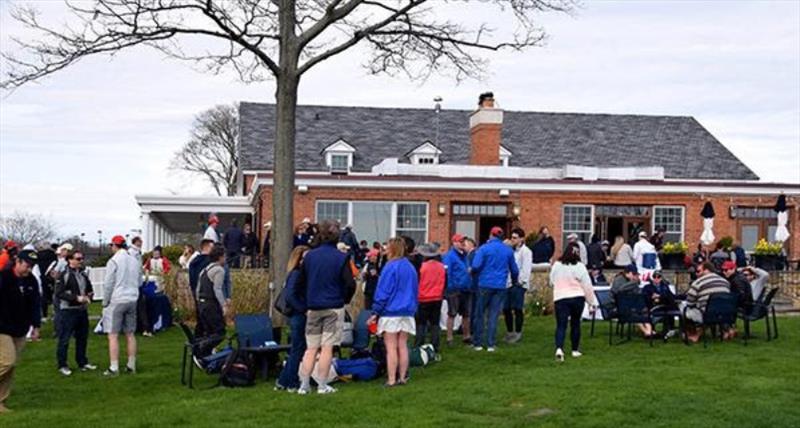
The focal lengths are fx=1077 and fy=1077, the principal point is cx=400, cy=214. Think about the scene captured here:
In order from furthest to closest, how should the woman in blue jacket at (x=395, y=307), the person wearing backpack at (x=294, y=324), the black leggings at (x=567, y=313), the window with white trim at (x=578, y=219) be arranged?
the window with white trim at (x=578, y=219) → the black leggings at (x=567, y=313) → the woman in blue jacket at (x=395, y=307) → the person wearing backpack at (x=294, y=324)

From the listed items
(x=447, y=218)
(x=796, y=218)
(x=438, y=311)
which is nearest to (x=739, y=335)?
(x=438, y=311)

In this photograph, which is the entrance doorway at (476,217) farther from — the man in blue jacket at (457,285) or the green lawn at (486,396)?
the green lawn at (486,396)

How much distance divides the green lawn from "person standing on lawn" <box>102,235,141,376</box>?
66 centimetres

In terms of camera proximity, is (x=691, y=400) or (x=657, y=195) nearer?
(x=691, y=400)

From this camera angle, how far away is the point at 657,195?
33719 millimetres

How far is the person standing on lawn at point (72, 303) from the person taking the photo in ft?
44.9

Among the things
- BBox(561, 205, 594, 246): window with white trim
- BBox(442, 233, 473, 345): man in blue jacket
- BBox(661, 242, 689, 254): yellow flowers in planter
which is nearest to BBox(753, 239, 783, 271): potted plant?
BBox(661, 242, 689, 254): yellow flowers in planter

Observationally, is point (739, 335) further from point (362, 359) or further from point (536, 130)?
point (536, 130)

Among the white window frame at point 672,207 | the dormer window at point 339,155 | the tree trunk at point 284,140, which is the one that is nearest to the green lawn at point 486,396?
the tree trunk at point 284,140

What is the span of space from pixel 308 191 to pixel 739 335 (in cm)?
1634

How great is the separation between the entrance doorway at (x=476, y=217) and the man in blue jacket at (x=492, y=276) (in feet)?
56.2

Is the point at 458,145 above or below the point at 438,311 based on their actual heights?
above

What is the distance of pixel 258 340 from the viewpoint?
13.4 m

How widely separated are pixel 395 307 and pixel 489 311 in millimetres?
3719
